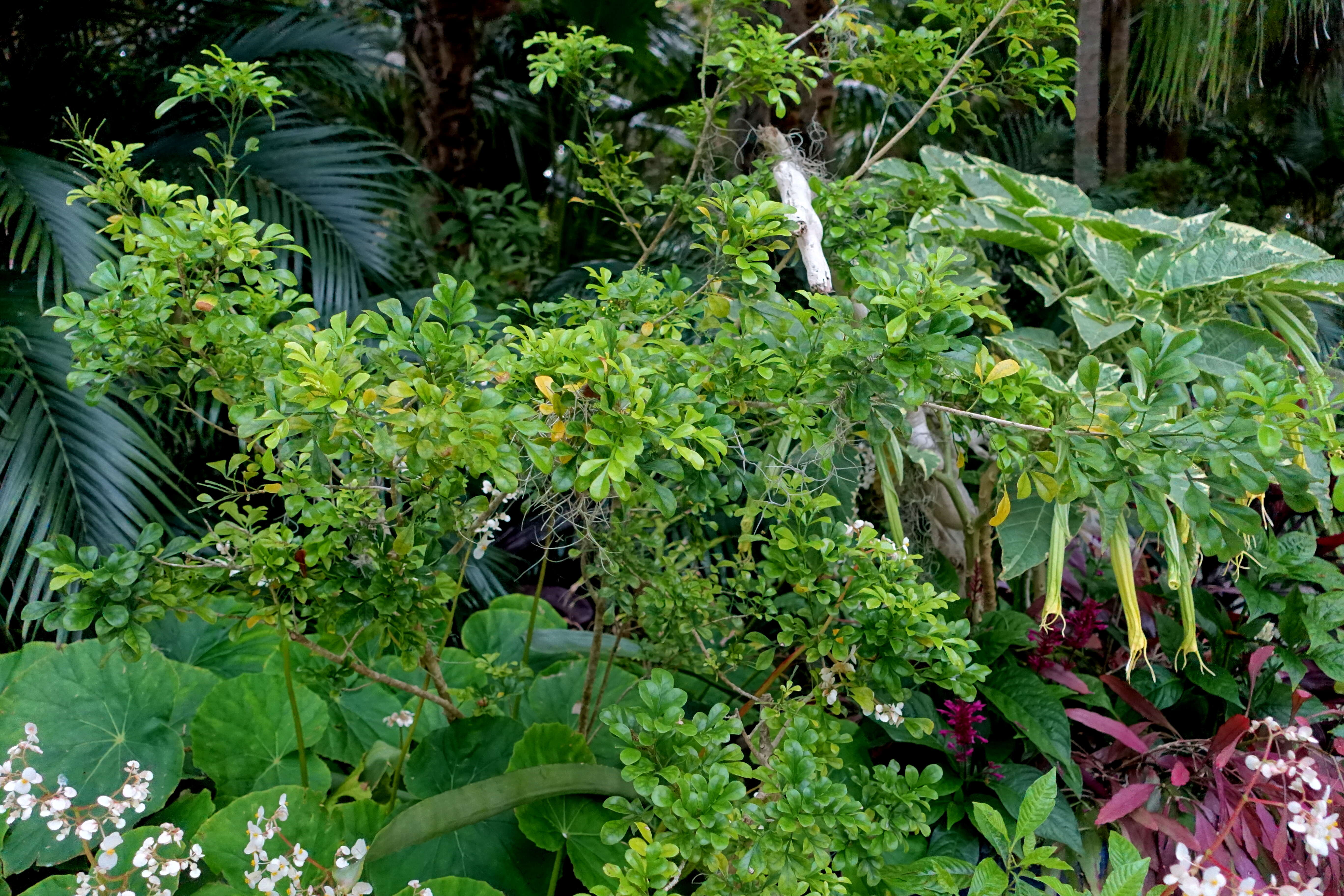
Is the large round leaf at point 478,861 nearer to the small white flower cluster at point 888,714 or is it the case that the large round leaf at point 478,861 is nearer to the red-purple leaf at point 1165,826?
the small white flower cluster at point 888,714

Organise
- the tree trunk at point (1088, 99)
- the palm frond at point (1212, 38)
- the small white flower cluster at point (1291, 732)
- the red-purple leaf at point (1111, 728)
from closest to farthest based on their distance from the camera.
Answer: the small white flower cluster at point (1291, 732) < the red-purple leaf at point (1111, 728) < the palm frond at point (1212, 38) < the tree trunk at point (1088, 99)

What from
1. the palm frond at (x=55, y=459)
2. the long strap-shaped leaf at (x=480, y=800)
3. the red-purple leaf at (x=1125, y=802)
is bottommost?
the red-purple leaf at (x=1125, y=802)

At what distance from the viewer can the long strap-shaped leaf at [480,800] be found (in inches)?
37.5

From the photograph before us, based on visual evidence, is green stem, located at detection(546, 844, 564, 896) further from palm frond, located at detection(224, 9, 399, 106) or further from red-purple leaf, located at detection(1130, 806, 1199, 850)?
palm frond, located at detection(224, 9, 399, 106)

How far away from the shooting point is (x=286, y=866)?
835 millimetres

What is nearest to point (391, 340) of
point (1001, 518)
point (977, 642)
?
point (1001, 518)

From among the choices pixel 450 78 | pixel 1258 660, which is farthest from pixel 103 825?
pixel 450 78

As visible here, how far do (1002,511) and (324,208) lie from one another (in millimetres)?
1616

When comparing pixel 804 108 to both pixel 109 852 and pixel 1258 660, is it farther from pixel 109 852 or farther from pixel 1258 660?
pixel 109 852

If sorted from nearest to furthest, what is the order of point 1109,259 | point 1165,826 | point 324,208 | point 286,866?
point 286,866, point 1165,826, point 1109,259, point 324,208

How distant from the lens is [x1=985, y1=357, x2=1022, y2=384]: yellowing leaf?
0.77 m

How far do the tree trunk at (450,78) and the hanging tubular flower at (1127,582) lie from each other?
7.35ft

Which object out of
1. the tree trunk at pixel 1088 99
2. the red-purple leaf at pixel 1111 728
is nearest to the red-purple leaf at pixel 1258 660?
the red-purple leaf at pixel 1111 728

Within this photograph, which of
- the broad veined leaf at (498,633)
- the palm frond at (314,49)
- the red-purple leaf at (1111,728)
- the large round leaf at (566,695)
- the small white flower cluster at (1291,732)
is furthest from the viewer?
the palm frond at (314,49)
